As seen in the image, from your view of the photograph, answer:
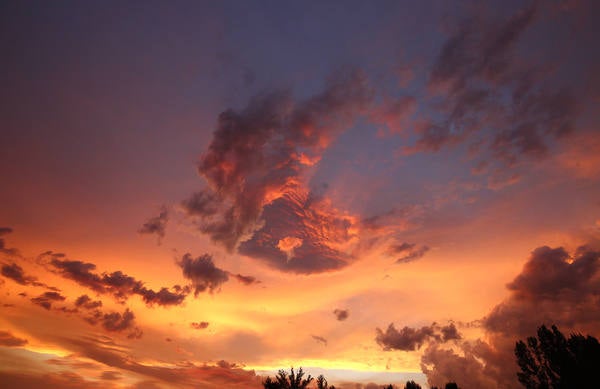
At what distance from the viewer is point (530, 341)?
55.2 metres

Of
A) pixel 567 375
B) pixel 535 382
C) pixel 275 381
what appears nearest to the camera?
pixel 275 381

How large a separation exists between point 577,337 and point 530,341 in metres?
7.10

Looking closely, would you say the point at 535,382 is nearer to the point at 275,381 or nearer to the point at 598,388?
the point at 598,388

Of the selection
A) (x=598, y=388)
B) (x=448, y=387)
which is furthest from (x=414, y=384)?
(x=598, y=388)

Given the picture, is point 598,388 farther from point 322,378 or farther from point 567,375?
point 322,378

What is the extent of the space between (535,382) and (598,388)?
12858 mm

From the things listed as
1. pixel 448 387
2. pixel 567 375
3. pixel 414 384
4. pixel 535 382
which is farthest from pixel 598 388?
pixel 414 384

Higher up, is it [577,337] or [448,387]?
[577,337]

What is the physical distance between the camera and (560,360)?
169ft

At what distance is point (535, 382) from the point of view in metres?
53.1

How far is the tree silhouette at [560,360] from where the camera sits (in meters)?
44.6

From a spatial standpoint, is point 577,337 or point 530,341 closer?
point 577,337

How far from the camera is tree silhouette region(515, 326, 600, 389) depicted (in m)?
44.6

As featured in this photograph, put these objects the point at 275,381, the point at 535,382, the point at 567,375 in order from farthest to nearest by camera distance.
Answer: the point at 535,382, the point at 567,375, the point at 275,381
